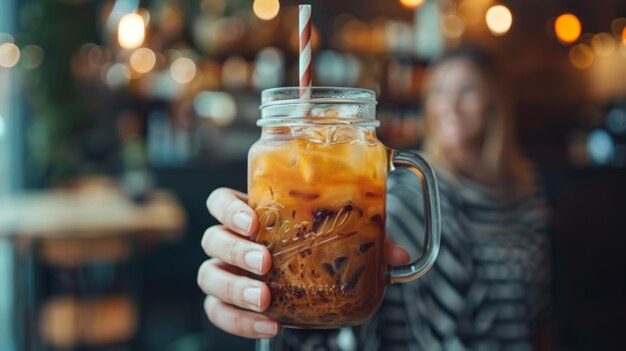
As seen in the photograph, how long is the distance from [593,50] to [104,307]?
5.56 m

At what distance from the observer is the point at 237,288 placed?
0.71 meters

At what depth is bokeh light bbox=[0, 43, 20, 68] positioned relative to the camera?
466 centimetres

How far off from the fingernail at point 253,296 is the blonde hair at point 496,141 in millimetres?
1473

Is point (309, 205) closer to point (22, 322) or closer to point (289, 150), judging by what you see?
point (289, 150)

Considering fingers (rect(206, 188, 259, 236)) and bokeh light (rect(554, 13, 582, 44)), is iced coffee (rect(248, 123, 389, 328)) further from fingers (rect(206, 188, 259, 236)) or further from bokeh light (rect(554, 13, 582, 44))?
bokeh light (rect(554, 13, 582, 44))

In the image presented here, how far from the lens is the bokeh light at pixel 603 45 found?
657cm

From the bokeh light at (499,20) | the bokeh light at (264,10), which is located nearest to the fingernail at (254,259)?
the bokeh light at (499,20)

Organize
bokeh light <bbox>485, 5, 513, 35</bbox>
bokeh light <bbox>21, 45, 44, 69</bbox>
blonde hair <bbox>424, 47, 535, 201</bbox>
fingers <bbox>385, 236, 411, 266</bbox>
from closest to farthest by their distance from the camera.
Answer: fingers <bbox>385, 236, 411, 266</bbox>, blonde hair <bbox>424, 47, 535, 201</bbox>, bokeh light <bbox>485, 5, 513, 35</bbox>, bokeh light <bbox>21, 45, 44, 69</bbox>

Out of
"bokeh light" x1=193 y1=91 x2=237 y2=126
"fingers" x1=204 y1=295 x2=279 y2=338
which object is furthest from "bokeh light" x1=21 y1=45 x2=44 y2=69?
"fingers" x1=204 y1=295 x2=279 y2=338

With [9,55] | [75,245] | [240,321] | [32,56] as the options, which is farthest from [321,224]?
[9,55]

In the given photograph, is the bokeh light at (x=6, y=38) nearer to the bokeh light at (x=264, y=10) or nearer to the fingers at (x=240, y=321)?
the bokeh light at (x=264, y=10)

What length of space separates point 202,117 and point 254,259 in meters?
5.72

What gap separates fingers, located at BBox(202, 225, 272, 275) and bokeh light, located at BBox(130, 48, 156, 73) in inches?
203

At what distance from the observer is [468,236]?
1.72 meters
